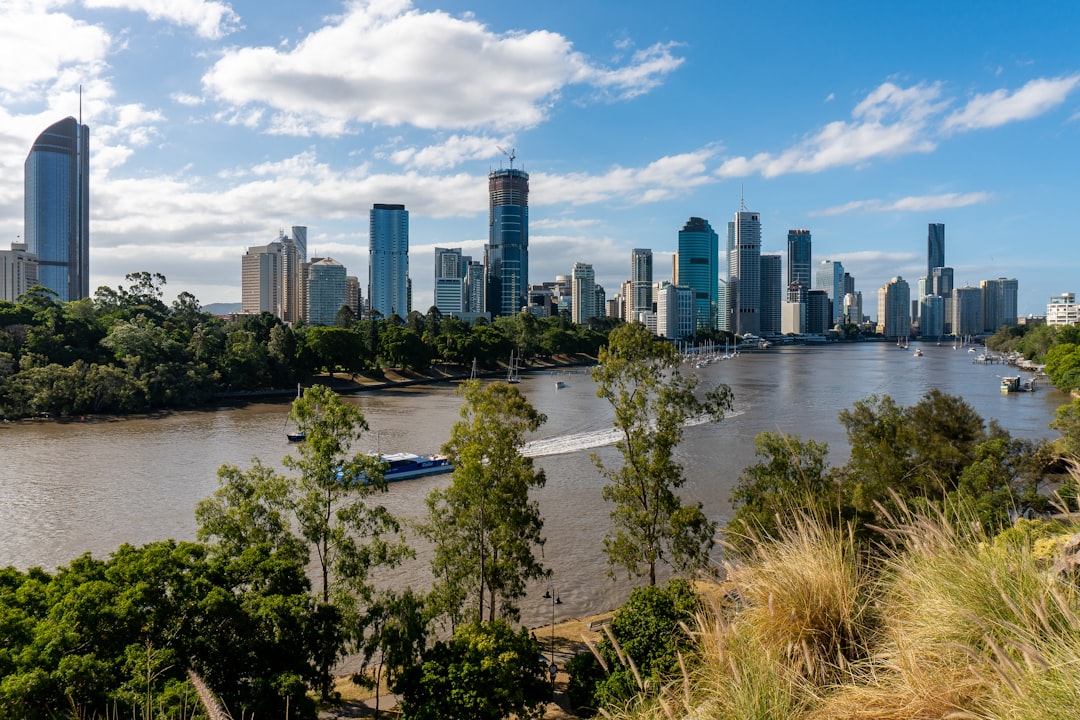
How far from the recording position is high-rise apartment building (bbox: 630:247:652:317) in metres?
173

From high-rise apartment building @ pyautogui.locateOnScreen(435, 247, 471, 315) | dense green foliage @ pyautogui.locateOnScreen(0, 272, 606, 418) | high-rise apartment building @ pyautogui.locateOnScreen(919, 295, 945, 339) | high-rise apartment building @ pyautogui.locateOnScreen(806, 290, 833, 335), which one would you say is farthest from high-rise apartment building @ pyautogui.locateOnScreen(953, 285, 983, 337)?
dense green foliage @ pyautogui.locateOnScreen(0, 272, 606, 418)

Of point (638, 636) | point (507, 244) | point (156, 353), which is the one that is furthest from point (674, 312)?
point (638, 636)

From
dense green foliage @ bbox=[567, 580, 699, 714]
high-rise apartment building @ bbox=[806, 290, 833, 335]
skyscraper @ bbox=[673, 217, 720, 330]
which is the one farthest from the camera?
high-rise apartment building @ bbox=[806, 290, 833, 335]

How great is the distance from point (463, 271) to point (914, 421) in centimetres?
16696

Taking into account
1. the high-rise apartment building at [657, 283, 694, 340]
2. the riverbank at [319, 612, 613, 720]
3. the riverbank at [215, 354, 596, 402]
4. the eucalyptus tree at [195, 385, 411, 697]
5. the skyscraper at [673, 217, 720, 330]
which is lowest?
the riverbank at [319, 612, 613, 720]

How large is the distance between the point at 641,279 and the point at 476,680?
178m

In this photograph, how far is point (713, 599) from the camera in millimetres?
2521

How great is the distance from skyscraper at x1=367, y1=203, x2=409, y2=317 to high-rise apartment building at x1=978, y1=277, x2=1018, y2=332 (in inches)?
5596

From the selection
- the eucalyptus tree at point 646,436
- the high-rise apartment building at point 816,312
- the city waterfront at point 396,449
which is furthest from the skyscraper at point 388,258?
the eucalyptus tree at point 646,436

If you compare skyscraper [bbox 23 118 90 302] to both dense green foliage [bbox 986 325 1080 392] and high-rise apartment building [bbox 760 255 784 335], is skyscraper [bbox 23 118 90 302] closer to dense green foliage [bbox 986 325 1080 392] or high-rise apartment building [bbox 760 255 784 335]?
dense green foliage [bbox 986 325 1080 392]

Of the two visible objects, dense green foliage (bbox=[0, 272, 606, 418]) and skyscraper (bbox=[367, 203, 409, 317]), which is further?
skyscraper (bbox=[367, 203, 409, 317])

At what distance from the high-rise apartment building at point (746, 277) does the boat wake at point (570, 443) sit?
157 m

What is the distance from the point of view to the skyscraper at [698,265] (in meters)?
168

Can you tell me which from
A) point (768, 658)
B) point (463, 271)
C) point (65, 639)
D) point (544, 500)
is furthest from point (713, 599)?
point (463, 271)
